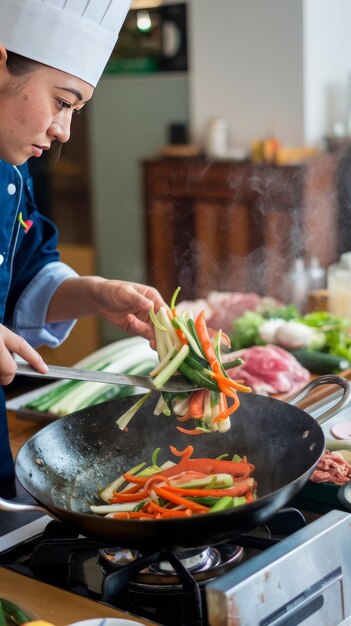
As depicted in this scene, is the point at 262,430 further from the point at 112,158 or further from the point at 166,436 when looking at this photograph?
the point at 112,158

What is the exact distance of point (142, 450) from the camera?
1725 millimetres

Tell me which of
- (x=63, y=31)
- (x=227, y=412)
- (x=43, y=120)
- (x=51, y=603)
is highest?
(x=63, y=31)

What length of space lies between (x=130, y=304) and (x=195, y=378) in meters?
0.33

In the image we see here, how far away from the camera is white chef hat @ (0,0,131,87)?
5.13 ft

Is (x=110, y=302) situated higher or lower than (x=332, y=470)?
higher

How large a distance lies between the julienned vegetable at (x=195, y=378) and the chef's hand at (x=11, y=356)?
257mm

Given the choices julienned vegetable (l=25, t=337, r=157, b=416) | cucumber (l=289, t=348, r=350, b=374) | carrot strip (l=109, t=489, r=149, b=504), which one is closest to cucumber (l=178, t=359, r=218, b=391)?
carrot strip (l=109, t=489, r=149, b=504)

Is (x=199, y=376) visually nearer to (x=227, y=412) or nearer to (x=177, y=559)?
(x=227, y=412)

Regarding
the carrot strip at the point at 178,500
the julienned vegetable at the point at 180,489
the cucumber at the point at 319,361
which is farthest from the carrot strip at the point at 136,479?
the cucumber at the point at 319,361

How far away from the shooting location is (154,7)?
611 cm

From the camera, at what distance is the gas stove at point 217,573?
1155 millimetres

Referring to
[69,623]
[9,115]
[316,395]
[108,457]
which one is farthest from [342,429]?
[9,115]

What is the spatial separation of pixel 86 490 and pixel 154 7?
5.14 meters

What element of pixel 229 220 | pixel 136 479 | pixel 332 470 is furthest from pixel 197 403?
pixel 229 220
